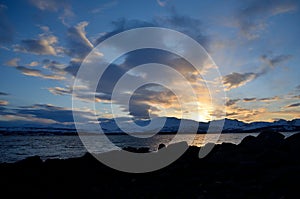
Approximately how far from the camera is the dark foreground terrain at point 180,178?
1160 centimetres

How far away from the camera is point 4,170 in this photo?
51.1 ft

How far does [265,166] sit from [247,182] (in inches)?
120

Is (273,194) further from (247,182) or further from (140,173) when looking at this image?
(140,173)

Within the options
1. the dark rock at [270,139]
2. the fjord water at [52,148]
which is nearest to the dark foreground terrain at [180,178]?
the dark rock at [270,139]

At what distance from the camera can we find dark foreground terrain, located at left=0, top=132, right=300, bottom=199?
38.1 ft

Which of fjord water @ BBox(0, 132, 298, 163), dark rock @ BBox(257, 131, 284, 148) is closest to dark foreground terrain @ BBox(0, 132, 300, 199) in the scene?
dark rock @ BBox(257, 131, 284, 148)

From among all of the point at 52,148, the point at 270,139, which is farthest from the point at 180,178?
the point at 52,148

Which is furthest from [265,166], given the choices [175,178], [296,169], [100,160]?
[100,160]

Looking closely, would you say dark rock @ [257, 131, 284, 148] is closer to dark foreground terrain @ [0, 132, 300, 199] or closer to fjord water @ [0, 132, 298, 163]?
dark foreground terrain @ [0, 132, 300, 199]

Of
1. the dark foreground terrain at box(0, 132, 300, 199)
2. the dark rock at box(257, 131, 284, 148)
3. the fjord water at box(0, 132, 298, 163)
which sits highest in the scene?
the dark rock at box(257, 131, 284, 148)

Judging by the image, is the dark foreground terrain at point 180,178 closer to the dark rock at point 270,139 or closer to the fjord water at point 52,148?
the dark rock at point 270,139

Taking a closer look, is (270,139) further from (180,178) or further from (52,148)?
(52,148)

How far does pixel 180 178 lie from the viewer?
606 inches

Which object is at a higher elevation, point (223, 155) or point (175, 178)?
point (223, 155)
